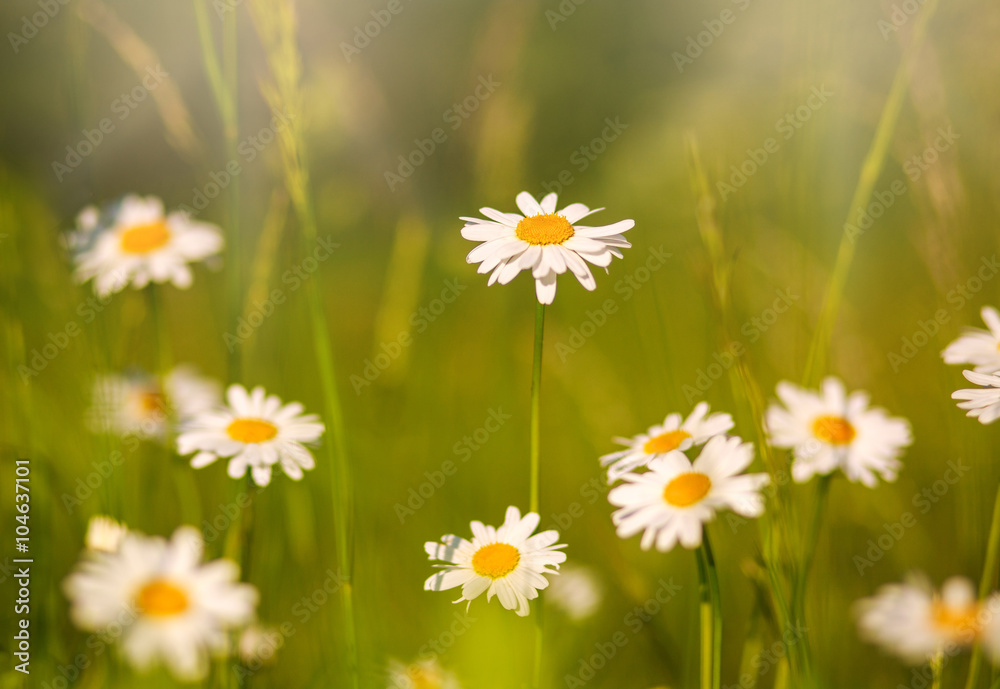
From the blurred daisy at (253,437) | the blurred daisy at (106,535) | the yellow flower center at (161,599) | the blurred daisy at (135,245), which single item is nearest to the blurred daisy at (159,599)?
the yellow flower center at (161,599)

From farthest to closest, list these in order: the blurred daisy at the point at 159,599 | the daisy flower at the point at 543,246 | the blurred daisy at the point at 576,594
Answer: the blurred daisy at the point at 576,594 → the daisy flower at the point at 543,246 → the blurred daisy at the point at 159,599

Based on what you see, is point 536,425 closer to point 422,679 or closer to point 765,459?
point 765,459

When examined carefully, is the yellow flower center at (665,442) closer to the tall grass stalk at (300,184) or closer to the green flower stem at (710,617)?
the green flower stem at (710,617)

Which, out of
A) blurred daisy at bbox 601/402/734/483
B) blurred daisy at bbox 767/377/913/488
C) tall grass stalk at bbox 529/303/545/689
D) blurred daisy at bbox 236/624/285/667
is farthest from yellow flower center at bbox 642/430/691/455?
blurred daisy at bbox 236/624/285/667

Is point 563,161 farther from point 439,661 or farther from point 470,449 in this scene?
point 439,661

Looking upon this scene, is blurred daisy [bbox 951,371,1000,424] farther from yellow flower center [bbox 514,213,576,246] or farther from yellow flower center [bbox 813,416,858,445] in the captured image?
yellow flower center [bbox 514,213,576,246]

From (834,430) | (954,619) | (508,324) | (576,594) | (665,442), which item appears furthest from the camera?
(508,324)

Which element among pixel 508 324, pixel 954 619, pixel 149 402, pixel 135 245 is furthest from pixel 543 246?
pixel 508 324
